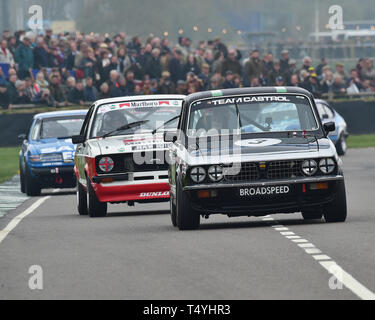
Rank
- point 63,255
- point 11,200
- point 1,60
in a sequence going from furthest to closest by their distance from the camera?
point 1,60 < point 11,200 < point 63,255

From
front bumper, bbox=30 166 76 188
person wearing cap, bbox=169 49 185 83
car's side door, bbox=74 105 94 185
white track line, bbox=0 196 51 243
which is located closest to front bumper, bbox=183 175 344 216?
white track line, bbox=0 196 51 243

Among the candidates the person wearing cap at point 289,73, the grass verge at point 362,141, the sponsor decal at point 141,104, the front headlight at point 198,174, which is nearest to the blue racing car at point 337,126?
the person wearing cap at point 289,73

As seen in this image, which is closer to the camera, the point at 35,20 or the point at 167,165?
the point at 167,165

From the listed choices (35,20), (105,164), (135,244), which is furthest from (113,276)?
(35,20)

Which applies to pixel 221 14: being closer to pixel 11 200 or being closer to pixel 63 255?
pixel 11 200

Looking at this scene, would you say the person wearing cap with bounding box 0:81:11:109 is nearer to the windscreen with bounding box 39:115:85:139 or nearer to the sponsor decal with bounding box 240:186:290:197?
the windscreen with bounding box 39:115:85:139

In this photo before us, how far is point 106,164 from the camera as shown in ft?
54.7

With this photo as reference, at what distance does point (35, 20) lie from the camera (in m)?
43.4

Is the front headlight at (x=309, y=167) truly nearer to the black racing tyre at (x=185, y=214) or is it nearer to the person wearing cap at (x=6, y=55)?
the black racing tyre at (x=185, y=214)

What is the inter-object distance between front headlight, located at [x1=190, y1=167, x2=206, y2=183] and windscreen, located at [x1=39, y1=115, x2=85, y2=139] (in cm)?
1019

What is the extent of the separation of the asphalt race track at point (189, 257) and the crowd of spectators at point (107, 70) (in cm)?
1843

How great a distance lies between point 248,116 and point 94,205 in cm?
330

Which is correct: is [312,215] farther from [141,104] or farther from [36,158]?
[36,158]
